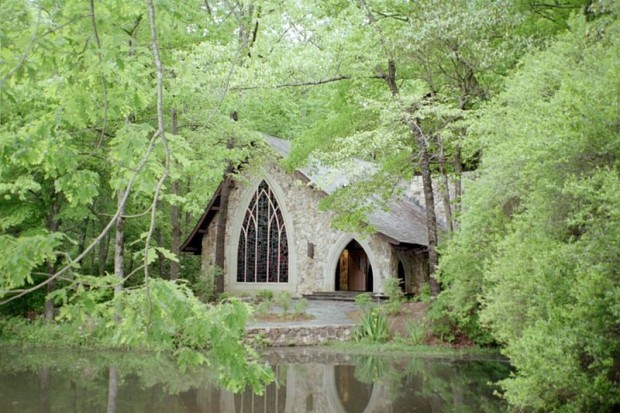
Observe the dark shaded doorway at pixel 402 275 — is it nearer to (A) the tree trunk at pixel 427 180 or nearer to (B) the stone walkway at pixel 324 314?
(B) the stone walkway at pixel 324 314

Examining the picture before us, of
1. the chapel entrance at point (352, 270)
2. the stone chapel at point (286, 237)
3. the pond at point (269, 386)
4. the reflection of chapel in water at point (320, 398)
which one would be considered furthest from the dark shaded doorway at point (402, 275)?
the reflection of chapel in water at point (320, 398)

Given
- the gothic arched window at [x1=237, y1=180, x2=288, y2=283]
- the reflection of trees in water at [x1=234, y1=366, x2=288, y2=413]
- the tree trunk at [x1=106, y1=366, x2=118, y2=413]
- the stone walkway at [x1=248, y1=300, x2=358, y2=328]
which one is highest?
the gothic arched window at [x1=237, y1=180, x2=288, y2=283]

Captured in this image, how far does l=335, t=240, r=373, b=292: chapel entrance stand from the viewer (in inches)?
930

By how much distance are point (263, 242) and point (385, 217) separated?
4.44 m

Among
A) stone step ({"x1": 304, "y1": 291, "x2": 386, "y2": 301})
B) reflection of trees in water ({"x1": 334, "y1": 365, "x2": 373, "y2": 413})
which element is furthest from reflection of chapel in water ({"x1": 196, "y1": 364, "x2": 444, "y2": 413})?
stone step ({"x1": 304, "y1": 291, "x2": 386, "y2": 301})

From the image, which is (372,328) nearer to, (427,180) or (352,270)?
(427,180)

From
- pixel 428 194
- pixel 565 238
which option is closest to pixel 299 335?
pixel 428 194

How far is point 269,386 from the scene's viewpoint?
10305mm

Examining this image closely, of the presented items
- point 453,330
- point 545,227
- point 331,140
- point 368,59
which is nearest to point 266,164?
point 331,140

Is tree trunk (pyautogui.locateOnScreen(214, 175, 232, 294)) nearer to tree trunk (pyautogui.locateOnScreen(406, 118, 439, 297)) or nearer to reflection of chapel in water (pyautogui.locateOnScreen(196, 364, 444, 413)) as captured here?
tree trunk (pyautogui.locateOnScreen(406, 118, 439, 297))

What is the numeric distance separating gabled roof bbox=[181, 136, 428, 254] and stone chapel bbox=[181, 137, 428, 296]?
0.04m

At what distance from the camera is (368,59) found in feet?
46.8

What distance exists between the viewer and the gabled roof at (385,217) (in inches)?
724

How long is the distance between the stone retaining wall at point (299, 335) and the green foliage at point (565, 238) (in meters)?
6.38
